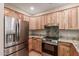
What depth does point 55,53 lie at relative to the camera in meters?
2.70

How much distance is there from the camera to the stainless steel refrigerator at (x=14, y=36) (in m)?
1.81

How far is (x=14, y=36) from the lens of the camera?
6.61 feet

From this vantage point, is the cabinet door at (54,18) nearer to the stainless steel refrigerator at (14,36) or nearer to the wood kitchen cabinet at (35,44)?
the wood kitchen cabinet at (35,44)

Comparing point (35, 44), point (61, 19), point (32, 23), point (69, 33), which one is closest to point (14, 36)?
point (61, 19)

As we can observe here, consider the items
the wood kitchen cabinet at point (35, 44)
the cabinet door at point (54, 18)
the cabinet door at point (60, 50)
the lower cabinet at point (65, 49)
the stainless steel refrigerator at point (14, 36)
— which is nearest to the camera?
the stainless steel refrigerator at point (14, 36)

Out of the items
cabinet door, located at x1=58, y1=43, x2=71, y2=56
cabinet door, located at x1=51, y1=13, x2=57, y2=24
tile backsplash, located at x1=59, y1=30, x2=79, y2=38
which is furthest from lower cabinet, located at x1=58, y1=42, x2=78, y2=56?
cabinet door, located at x1=51, y1=13, x2=57, y2=24

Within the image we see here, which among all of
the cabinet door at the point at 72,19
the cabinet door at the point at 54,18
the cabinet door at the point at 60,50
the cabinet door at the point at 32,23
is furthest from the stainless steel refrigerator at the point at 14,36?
the cabinet door at the point at 32,23

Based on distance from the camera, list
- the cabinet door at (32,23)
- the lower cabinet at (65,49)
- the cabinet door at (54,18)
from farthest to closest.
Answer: the cabinet door at (32,23), the cabinet door at (54,18), the lower cabinet at (65,49)

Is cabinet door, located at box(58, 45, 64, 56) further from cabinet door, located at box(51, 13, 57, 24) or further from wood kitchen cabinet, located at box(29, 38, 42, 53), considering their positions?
wood kitchen cabinet, located at box(29, 38, 42, 53)

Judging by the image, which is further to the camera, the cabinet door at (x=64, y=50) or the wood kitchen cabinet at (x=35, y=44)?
the wood kitchen cabinet at (x=35, y=44)

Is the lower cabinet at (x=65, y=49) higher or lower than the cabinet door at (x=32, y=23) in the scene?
lower

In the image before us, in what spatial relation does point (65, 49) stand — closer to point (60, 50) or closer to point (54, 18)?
point (60, 50)

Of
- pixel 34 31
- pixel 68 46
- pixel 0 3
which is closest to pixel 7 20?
pixel 0 3

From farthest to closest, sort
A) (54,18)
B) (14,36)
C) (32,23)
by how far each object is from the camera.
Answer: (32,23) < (54,18) < (14,36)
